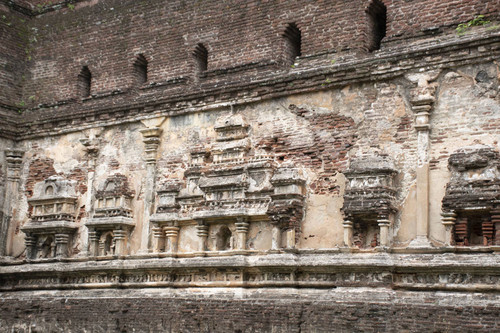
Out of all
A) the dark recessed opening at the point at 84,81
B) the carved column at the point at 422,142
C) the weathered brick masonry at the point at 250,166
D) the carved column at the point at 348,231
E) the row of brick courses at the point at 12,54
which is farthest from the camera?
the row of brick courses at the point at 12,54

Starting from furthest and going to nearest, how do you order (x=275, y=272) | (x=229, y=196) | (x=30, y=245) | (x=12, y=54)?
1. (x=12, y=54)
2. (x=30, y=245)
3. (x=229, y=196)
4. (x=275, y=272)

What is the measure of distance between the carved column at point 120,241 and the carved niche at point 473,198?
17.2ft

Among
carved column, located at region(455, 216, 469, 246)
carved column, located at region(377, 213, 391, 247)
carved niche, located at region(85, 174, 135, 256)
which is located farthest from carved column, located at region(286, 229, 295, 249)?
carved niche, located at region(85, 174, 135, 256)

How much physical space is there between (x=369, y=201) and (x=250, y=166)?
2012mm

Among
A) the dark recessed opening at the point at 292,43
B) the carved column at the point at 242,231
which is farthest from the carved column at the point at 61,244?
the dark recessed opening at the point at 292,43

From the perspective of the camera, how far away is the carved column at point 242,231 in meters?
10.3

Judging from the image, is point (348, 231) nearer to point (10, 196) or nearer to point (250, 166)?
point (250, 166)

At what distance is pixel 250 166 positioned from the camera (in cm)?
1044

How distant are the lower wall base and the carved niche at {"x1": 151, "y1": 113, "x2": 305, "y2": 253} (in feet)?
2.55

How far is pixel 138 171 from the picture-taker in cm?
1186

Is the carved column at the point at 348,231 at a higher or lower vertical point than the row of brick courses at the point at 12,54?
lower

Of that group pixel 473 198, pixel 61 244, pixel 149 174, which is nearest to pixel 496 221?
pixel 473 198

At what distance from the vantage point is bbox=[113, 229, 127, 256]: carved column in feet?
38.1

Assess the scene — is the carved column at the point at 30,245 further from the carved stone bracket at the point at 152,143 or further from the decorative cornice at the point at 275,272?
the carved stone bracket at the point at 152,143
